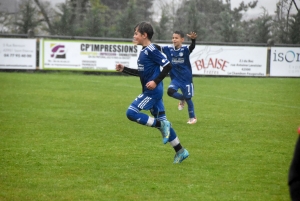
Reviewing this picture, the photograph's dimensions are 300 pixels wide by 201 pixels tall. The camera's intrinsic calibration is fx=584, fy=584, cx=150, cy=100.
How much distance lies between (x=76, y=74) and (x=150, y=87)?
21828 mm

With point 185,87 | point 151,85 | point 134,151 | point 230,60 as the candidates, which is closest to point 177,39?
point 185,87

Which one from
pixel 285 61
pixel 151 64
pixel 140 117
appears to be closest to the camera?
pixel 140 117

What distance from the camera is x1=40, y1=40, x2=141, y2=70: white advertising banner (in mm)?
28719

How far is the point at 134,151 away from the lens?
352 inches

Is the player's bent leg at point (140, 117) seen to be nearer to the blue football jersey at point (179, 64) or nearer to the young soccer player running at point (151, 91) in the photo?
the young soccer player running at point (151, 91)

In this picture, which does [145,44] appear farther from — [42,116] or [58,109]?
[58,109]

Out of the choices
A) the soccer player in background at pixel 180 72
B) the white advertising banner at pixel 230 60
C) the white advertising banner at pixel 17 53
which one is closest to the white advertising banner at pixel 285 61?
the white advertising banner at pixel 230 60

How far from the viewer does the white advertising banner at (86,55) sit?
28.7 metres

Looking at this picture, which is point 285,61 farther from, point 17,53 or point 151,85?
point 151,85

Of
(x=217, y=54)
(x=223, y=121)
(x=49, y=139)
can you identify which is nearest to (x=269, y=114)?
(x=223, y=121)

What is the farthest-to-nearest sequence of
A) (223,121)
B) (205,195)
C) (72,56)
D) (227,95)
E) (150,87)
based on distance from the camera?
(72,56), (227,95), (223,121), (150,87), (205,195)

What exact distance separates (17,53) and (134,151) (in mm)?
20816

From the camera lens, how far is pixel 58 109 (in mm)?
14938

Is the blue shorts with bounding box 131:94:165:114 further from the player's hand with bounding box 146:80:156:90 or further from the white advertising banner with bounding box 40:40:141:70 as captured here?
the white advertising banner with bounding box 40:40:141:70
